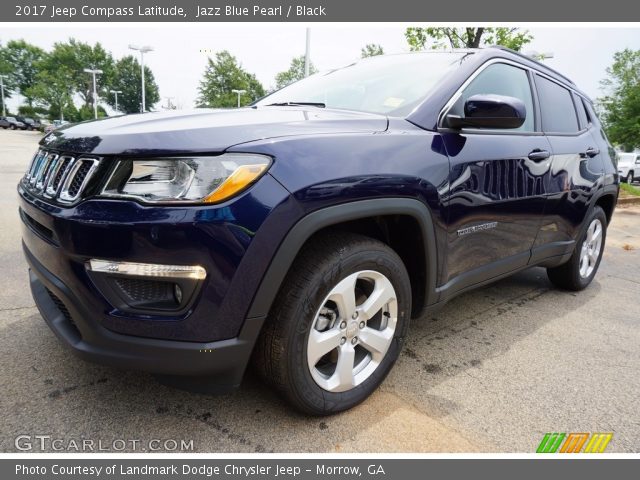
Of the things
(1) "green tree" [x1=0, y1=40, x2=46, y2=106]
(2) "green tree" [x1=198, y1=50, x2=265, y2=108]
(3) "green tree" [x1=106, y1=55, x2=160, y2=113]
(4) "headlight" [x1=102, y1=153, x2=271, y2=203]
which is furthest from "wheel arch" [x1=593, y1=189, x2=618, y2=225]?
(3) "green tree" [x1=106, y1=55, x2=160, y2=113]

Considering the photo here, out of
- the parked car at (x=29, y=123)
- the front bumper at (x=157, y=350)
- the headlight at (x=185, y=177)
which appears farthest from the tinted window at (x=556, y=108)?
the parked car at (x=29, y=123)

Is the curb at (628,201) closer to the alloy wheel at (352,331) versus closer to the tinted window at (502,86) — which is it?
the tinted window at (502,86)

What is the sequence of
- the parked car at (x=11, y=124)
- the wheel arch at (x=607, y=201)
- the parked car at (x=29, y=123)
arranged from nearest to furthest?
the wheel arch at (x=607, y=201) → the parked car at (x=11, y=124) → the parked car at (x=29, y=123)

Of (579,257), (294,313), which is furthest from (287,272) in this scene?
(579,257)

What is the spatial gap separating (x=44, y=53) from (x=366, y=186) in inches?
3249

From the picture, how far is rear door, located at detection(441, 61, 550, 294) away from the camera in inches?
86.9

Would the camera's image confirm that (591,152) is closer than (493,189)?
No

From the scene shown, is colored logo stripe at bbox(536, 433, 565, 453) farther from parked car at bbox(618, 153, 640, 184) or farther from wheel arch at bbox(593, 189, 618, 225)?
parked car at bbox(618, 153, 640, 184)

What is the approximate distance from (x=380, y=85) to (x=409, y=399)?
1658 mm

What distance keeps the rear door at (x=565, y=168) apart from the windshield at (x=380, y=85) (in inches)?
37.3

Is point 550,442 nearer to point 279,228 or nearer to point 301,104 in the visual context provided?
point 279,228

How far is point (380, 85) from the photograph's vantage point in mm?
2543

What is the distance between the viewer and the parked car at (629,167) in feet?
73.7

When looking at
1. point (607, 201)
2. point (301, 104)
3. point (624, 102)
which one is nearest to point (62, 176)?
point (301, 104)
